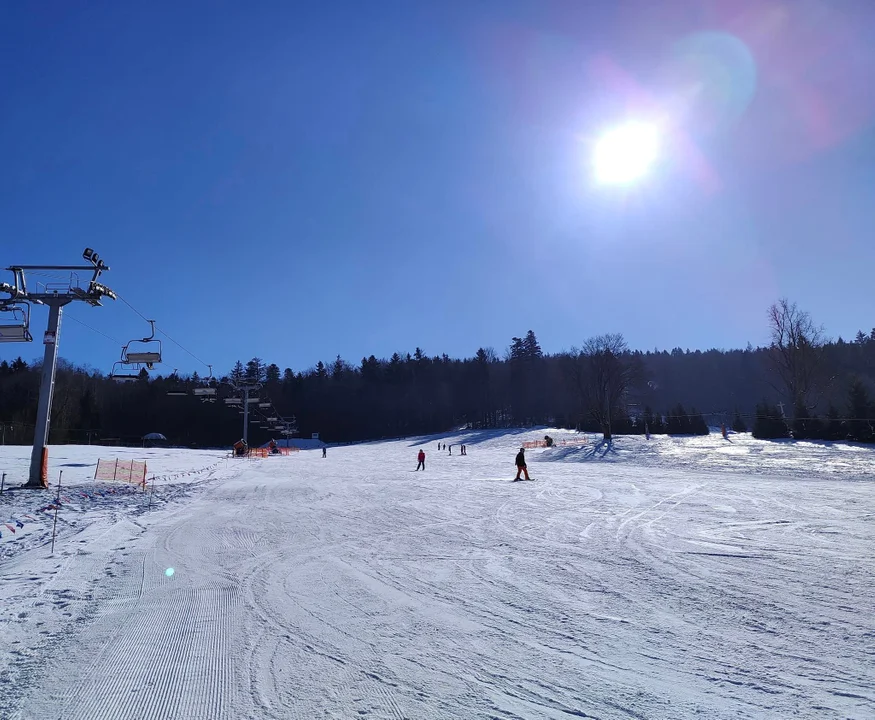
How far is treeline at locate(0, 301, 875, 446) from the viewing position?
63750 mm

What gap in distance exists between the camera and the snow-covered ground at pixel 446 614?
13.4 ft

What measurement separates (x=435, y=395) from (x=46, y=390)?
9283cm

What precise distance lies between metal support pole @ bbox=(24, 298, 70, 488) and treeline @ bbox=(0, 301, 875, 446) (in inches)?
1676

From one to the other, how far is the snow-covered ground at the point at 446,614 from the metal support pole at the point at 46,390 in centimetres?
538

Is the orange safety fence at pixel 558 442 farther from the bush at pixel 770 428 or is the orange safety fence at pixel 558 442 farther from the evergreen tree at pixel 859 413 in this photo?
the evergreen tree at pixel 859 413

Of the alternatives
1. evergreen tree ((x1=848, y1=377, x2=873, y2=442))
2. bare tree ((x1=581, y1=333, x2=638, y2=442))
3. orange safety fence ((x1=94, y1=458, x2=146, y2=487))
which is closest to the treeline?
bare tree ((x1=581, y1=333, x2=638, y2=442))

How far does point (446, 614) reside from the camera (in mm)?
5953

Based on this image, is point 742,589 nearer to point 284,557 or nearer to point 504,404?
point 284,557

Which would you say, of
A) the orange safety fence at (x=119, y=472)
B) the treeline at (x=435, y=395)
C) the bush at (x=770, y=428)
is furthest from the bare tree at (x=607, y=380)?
the orange safety fence at (x=119, y=472)

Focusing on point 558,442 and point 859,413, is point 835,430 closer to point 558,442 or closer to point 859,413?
point 859,413

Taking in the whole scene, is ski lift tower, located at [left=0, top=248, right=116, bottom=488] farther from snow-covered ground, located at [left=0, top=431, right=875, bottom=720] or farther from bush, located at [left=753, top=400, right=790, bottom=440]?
bush, located at [left=753, top=400, right=790, bottom=440]

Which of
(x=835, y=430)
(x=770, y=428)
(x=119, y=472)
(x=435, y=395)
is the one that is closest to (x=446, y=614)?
(x=119, y=472)

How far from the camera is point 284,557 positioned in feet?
28.9

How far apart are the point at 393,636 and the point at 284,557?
4143 millimetres
